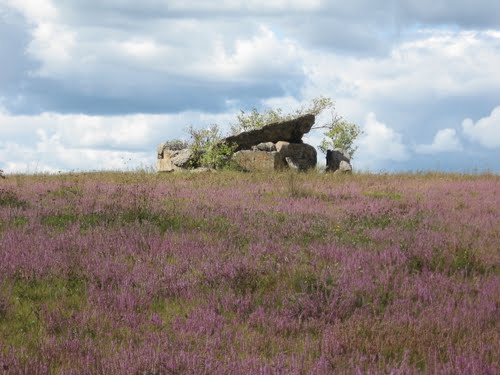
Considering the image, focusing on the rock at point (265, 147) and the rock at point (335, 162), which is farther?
the rock at point (335, 162)

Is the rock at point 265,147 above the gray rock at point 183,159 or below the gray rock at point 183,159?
above

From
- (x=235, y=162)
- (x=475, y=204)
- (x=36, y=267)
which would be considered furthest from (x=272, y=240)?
(x=235, y=162)

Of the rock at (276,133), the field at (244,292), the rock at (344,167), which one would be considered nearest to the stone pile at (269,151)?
the rock at (276,133)

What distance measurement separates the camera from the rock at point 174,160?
26891mm

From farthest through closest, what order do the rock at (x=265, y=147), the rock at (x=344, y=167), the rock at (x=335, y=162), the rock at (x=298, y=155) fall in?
the rock at (x=335, y=162) < the rock at (x=265, y=147) < the rock at (x=344, y=167) < the rock at (x=298, y=155)

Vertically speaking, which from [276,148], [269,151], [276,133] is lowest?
[269,151]

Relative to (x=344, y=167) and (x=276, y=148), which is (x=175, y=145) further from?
(x=344, y=167)

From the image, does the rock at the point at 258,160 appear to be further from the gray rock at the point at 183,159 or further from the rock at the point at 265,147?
the gray rock at the point at 183,159

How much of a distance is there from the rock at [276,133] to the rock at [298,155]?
151cm

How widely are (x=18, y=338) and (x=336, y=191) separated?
12412 mm

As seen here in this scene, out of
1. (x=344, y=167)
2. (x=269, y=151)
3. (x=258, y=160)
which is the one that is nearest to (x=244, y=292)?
(x=258, y=160)

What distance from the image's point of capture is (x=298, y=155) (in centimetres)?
2633

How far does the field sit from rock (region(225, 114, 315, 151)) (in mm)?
16640

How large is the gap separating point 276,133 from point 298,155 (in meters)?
2.21
